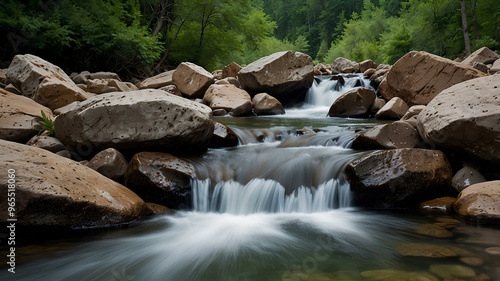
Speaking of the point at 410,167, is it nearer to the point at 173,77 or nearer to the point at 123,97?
the point at 123,97

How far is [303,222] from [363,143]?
6.49 ft

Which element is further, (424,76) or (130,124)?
(424,76)

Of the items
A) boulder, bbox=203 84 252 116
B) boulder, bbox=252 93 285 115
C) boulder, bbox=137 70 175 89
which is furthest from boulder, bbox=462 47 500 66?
boulder, bbox=137 70 175 89

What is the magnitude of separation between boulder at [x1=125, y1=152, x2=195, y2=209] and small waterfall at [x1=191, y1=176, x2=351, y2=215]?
141 millimetres

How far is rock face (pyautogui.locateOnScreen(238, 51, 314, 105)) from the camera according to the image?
11203mm

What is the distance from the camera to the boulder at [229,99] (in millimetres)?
10398

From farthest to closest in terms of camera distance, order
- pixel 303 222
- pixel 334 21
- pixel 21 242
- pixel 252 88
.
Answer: pixel 334 21
pixel 252 88
pixel 303 222
pixel 21 242

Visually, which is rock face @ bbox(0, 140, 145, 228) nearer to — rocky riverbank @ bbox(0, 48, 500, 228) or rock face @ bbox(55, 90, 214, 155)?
rocky riverbank @ bbox(0, 48, 500, 228)

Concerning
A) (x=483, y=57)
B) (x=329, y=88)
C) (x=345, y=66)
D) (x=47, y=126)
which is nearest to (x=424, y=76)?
(x=329, y=88)

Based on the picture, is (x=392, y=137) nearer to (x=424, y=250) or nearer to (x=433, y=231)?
(x=433, y=231)

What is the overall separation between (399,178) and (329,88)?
9489 mm

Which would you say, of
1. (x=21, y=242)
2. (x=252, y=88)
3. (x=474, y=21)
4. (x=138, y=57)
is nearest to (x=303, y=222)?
(x=21, y=242)

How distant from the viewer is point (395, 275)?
277 cm

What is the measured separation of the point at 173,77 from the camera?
12.2 metres
